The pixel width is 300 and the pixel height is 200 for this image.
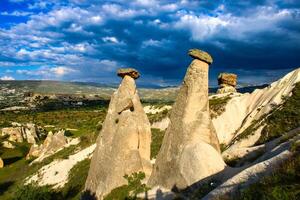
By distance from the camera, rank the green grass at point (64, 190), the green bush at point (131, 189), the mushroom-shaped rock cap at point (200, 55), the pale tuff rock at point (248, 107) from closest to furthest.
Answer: the mushroom-shaped rock cap at point (200, 55) → the green bush at point (131, 189) → the green grass at point (64, 190) → the pale tuff rock at point (248, 107)

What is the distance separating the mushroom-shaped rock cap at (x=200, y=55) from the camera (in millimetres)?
26922

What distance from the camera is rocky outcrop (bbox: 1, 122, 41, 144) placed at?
114 metres

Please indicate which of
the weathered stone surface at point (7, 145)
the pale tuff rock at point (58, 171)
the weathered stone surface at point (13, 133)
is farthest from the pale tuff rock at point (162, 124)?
the weathered stone surface at point (13, 133)

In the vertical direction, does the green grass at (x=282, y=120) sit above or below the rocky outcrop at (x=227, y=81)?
below

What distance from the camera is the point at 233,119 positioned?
167ft

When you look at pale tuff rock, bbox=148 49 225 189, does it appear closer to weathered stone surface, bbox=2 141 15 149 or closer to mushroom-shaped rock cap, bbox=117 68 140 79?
mushroom-shaped rock cap, bbox=117 68 140 79

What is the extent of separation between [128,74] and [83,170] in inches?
610

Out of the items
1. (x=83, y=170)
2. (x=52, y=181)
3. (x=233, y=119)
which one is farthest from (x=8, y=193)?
(x=233, y=119)

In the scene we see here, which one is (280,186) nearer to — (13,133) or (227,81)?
(227,81)

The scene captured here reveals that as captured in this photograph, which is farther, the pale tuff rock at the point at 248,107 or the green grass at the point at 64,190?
the pale tuff rock at the point at 248,107

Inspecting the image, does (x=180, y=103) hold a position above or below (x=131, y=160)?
above

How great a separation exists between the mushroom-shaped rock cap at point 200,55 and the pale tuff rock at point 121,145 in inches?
348

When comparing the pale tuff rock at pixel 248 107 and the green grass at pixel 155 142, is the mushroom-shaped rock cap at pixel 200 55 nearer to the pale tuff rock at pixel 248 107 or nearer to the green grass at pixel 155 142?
the green grass at pixel 155 142

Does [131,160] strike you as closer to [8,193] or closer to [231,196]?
[231,196]
